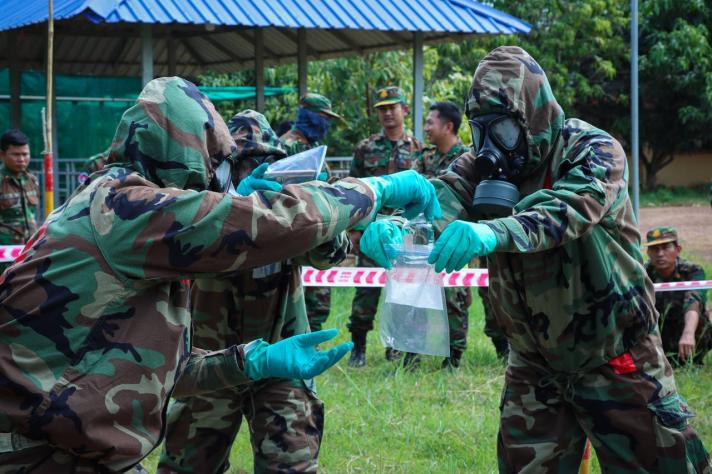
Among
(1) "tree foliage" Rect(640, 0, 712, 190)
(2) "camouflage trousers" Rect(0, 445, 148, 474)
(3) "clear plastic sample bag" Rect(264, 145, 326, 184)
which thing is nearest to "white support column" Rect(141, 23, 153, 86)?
(3) "clear plastic sample bag" Rect(264, 145, 326, 184)

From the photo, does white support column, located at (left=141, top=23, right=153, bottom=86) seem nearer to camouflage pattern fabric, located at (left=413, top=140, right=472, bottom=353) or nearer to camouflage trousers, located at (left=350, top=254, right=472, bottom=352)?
camouflage pattern fabric, located at (left=413, top=140, right=472, bottom=353)

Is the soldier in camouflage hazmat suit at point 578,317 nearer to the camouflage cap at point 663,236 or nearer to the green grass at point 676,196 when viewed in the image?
the camouflage cap at point 663,236

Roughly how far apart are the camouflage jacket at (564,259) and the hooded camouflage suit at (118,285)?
110 cm

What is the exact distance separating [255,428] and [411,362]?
3.86m

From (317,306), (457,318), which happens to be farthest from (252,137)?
(317,306)

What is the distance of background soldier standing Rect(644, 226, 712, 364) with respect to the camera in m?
7.93

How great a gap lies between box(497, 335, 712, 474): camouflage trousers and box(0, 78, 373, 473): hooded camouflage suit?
1472mm

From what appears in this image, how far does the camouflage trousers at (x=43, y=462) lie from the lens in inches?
111

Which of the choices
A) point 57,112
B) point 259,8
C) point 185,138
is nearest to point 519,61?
point 185,138

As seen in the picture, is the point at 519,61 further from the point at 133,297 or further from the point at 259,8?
the point at 259,8

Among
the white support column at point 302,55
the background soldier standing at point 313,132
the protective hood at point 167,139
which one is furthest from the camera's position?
the white support column at point 302,55

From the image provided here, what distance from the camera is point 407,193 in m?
3.29

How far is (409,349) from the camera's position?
155 inches

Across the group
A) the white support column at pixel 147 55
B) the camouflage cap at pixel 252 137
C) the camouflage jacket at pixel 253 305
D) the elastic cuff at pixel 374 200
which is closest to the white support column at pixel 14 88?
the white support column at pixel 147 55
